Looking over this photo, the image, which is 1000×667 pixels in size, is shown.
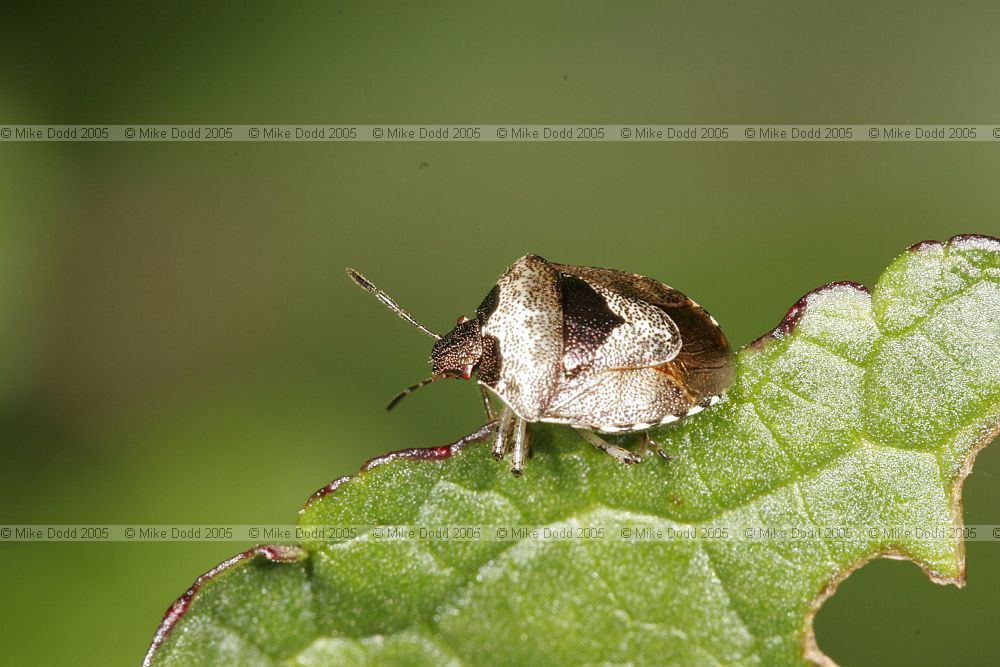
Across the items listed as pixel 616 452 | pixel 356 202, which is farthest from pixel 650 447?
pixel 356 202

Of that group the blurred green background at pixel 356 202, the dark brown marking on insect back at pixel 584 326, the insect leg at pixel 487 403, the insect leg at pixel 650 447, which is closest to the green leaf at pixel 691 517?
the insect leg at pixel 650 447

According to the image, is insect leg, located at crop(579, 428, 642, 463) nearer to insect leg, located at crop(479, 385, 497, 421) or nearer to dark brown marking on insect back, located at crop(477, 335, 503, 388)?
dark brown marking on insect back, located at crop(477, 335, 503, 388)

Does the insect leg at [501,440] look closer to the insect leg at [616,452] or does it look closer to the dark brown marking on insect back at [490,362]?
the insect leg at [616,452]

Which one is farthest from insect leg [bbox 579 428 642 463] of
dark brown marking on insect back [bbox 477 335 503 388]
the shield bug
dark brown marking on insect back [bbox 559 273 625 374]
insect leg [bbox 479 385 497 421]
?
insect leg [bbox 479 385 497 421]

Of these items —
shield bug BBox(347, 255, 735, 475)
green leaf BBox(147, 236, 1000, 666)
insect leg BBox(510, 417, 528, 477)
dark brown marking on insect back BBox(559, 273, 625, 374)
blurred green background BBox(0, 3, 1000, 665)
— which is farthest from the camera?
blurred green background BBox(0, 3, 1000, 665)

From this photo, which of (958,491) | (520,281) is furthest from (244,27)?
(958,491)

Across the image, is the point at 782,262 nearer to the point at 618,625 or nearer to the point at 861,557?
the point at 861,557
